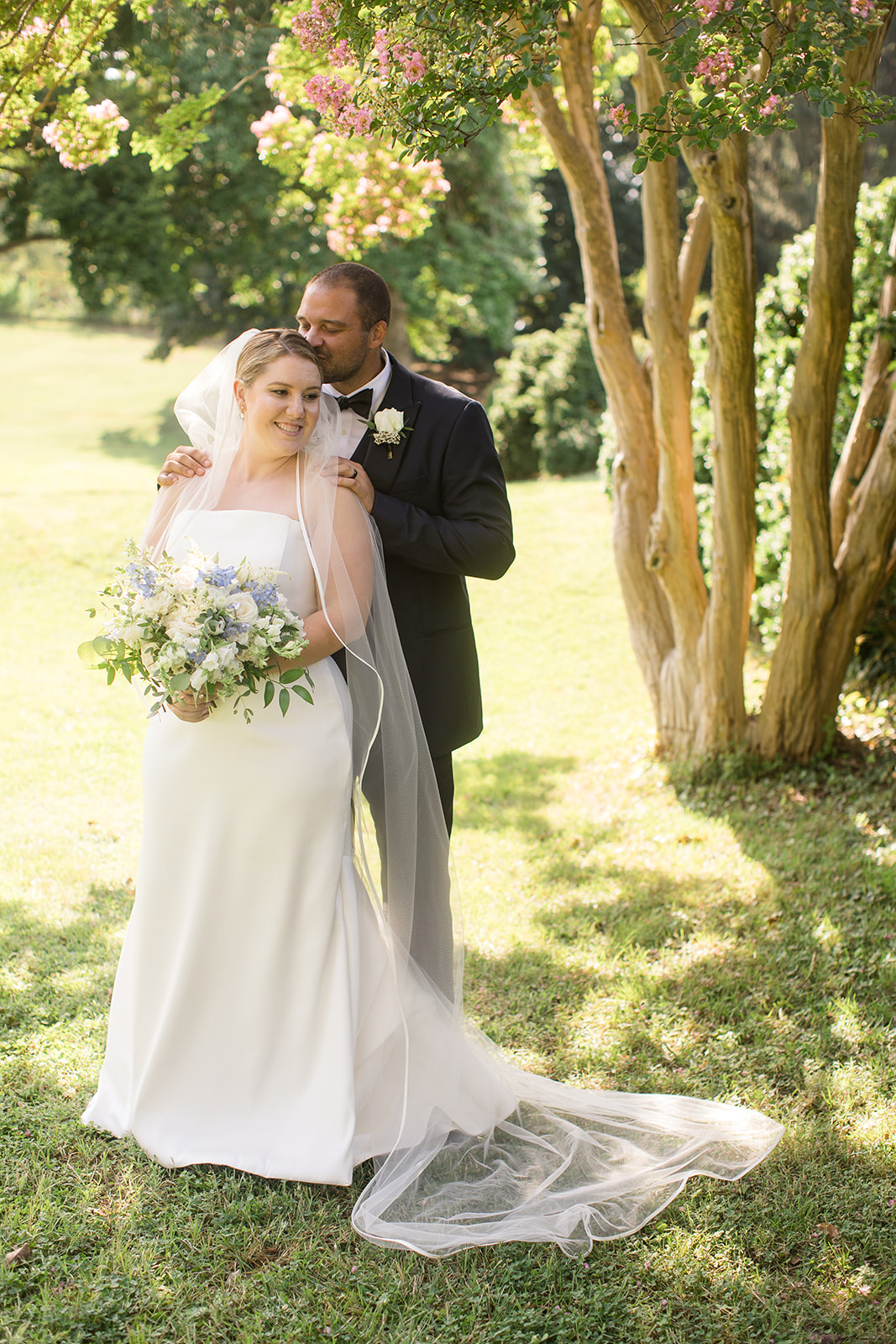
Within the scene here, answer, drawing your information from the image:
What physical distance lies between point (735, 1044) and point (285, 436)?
2.69m

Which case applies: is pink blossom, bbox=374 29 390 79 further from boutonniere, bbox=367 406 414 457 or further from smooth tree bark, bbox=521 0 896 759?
smooth tree bark, bbox=521 0 896 759

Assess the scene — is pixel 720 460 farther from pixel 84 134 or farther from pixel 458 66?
pixel 84 134

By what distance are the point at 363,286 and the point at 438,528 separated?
0.81 m

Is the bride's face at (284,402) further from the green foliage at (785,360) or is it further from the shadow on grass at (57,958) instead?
the green foliage at (785,360)

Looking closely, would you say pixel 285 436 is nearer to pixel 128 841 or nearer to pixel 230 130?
pixel 128 841

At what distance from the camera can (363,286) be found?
3.23m

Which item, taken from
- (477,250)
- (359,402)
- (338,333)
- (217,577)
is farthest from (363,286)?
(477,250)

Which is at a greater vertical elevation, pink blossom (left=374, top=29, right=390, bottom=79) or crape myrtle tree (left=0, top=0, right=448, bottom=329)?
crape myrtle tree (left=0, top=0, right=448, bottom=329)

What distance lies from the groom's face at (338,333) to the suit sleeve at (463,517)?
1.23ft

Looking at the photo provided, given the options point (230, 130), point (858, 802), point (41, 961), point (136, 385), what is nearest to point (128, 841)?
point (41, 961)

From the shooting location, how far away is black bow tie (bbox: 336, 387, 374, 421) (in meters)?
3.36

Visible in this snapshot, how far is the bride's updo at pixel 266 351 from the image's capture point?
3.05 meters

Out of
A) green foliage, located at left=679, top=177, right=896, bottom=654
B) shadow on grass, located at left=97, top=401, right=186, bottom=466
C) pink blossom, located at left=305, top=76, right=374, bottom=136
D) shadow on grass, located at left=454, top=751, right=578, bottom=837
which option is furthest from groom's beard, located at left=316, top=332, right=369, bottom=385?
shadow on grass, located at left=97, top=401, right=186, bottom=466

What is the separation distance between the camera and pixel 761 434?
27.7 ft
